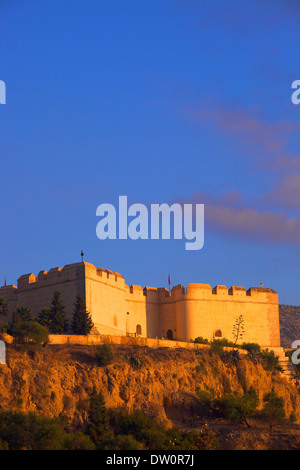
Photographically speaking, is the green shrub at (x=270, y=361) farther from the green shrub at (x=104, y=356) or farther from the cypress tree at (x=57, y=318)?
the green shrub at (x=104, y=356)

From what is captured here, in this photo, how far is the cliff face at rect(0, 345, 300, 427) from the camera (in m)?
35.4

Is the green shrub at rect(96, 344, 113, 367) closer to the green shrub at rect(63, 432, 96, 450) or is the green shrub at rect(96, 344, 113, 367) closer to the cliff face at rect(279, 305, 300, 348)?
the green shrub at rect(63, 432, 96, 450)

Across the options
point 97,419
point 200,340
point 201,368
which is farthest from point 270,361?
point 97,419

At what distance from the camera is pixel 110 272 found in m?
48.2

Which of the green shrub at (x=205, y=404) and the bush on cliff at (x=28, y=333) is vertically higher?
the bush on cliff at (x=28, y=333)

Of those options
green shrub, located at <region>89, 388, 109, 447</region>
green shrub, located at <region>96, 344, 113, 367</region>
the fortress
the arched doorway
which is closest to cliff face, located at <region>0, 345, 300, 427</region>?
green shrub, located at <region>96, 344, 113, 367</region>

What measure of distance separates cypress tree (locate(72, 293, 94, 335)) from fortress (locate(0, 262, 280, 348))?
0.68 meters

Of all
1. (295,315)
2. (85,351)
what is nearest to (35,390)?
(85,351)

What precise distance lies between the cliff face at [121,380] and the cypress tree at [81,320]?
2301 mm

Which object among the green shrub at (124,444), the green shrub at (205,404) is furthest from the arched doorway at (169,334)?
the green shrub at (124,444)

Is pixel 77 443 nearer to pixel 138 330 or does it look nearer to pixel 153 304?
pixel 138 330

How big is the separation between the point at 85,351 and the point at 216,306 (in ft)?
47.8

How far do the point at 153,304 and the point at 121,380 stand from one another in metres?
14.5

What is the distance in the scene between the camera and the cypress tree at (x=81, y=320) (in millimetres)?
43094
